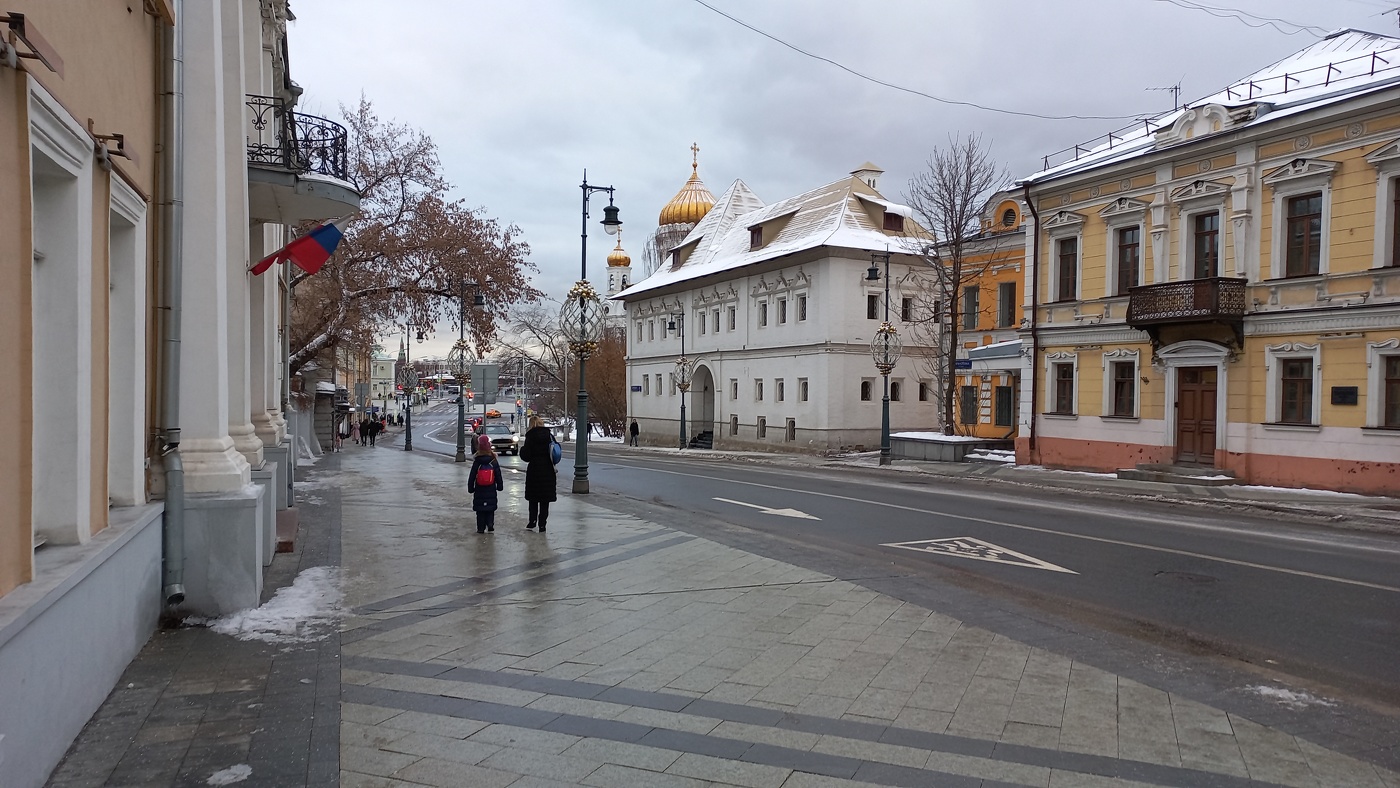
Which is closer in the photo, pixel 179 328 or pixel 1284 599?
pixel 179 328

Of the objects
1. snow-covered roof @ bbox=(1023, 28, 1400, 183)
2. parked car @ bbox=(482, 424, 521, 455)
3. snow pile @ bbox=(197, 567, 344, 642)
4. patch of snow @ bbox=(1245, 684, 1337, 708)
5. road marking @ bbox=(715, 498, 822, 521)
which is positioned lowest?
parked car @ bbox=(482, 424, 521, 455)

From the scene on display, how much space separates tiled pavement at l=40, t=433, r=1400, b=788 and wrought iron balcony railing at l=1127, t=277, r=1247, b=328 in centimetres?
1737

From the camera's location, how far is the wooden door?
74.9 feet

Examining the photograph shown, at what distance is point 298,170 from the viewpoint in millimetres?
11883

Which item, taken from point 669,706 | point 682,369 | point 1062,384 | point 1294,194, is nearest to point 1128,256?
→ point 1062,384

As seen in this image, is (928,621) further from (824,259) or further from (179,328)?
(824,259)

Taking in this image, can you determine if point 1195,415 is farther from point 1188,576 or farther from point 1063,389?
point 1188,576

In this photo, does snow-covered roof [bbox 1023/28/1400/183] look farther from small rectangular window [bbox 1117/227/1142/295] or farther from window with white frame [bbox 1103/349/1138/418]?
window with white frame [bbox 1103/349/1138/418]

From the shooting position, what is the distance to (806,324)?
43.3m

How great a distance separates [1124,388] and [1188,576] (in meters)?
16.8

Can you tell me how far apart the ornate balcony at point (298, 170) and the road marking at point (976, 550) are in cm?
896

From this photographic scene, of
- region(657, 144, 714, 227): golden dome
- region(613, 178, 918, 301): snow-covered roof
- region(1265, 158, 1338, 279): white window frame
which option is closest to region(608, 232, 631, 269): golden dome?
region(657, 144, 714, 227): golden dome

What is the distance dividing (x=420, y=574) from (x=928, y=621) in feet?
17.0

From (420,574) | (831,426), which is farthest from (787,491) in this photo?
(831,426)
